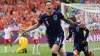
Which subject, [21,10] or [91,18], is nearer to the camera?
[91,18]

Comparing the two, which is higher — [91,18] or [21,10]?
[91,18]

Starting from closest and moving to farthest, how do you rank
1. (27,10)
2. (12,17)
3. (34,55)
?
1. (34,55)
2. (12,17)
3. (27,10)

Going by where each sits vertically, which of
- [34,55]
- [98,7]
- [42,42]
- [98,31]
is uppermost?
[98,7]

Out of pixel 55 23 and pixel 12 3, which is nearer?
pixel 55 23

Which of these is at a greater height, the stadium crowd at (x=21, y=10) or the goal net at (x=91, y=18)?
the goal net at (x=91, y=18)

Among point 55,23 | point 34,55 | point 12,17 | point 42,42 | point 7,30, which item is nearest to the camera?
point 55,23

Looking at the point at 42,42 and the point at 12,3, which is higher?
the point at 12,3

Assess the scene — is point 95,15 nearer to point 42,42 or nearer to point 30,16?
point 42,42

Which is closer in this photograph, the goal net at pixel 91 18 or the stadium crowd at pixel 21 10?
the goal net at pixel 91 18

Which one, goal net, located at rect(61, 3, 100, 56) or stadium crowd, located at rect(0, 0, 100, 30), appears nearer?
goal net, located at rect(61, 3, 100, 56)

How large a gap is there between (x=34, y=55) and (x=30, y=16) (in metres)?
15.2

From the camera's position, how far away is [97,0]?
38.3 metres

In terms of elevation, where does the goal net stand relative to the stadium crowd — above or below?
above

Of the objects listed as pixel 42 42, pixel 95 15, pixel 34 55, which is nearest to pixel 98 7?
pixel 95 15
